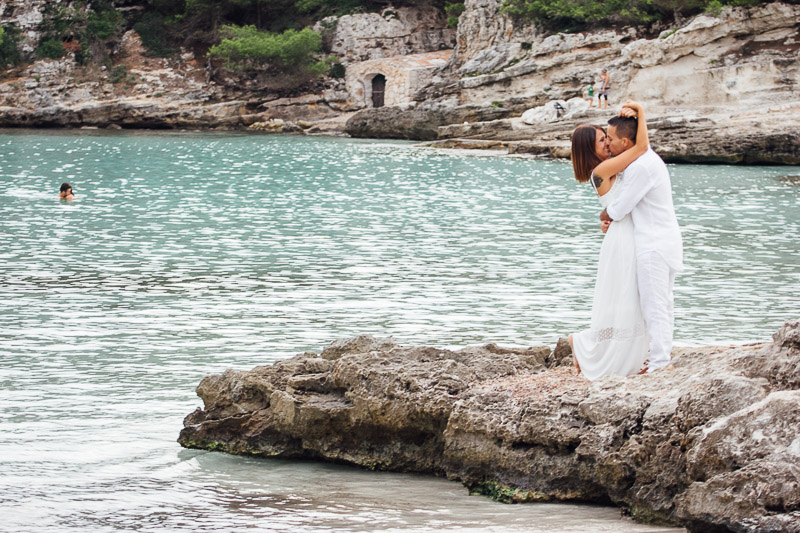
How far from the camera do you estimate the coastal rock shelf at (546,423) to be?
3.92 metres

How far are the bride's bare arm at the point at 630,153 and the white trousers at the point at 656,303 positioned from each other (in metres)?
0.52

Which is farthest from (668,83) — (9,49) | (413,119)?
(9,49)

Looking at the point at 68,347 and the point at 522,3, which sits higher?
the point at 522,3

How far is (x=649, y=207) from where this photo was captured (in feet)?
18.2

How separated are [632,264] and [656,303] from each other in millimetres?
262

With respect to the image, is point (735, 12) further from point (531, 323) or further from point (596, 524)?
point (596, 524)

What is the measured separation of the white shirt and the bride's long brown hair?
296mm

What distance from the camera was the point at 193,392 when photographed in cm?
788

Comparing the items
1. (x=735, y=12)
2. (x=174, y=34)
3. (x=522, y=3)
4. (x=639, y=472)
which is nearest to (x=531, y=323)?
(x=639, y=472)

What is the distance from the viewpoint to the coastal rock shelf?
3.92 meters

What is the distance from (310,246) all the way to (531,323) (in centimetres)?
Result: 673

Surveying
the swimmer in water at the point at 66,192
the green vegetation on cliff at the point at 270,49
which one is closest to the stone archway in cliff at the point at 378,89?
the green vegetation on cliff at the point at 270,49

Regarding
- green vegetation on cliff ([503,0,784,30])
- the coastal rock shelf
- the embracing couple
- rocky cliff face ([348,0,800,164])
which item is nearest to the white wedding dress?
the embracing couple

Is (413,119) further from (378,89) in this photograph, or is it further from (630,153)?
(630,153)
